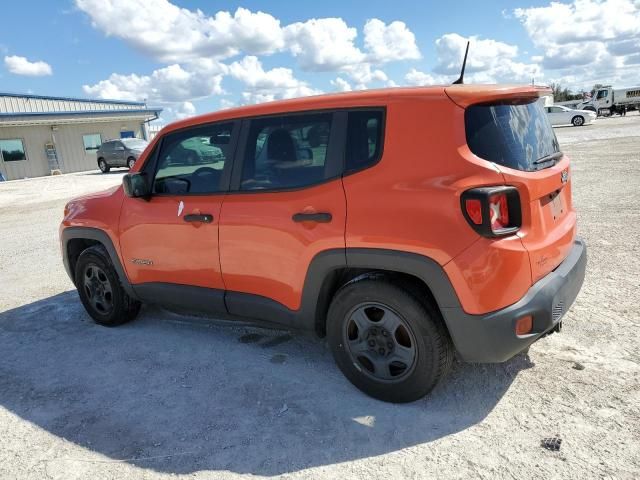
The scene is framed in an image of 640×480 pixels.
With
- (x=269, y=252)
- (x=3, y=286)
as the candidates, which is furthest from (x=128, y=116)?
(x=269, y=252)

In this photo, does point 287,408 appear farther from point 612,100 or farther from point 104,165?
point 612,100

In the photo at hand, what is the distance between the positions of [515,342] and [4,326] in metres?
4.51

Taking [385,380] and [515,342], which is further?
[385,380]

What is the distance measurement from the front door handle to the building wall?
29.2 metres

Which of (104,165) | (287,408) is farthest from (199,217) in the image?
(104,165)

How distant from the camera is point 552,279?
2705mm

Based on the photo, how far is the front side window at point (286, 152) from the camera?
119 inches

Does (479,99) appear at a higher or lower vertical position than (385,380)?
higher

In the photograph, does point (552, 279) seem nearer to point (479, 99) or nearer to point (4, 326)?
point (479, 99)

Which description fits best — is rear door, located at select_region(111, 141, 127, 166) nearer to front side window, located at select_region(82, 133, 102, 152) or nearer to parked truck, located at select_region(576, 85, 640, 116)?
front side window, located at select_region(82, 133, 102, 152)

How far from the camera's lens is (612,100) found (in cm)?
4388

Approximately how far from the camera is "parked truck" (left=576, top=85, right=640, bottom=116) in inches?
1719

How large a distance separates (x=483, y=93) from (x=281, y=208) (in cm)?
134

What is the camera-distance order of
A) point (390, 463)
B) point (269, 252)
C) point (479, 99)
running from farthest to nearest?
point (269, 252), point (479, 99), point (390, 463)
